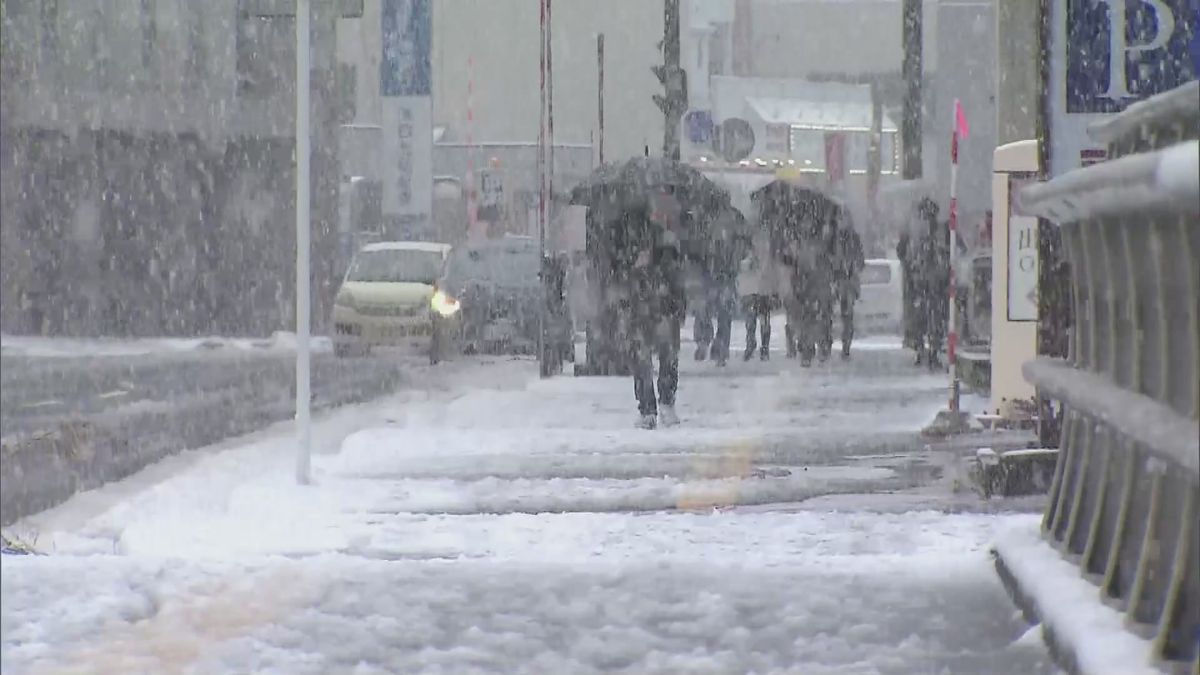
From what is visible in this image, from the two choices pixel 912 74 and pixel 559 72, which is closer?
pixel 912 74

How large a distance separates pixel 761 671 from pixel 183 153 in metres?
32.0

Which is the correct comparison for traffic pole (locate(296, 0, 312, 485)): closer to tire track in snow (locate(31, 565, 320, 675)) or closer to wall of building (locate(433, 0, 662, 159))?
tire track in snow (locate(31, 565, 320, 675))

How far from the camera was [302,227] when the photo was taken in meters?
10.2

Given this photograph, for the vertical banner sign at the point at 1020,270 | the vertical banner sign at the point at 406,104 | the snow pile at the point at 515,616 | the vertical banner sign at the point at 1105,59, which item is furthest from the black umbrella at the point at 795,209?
the snow pile at the point at 515,616

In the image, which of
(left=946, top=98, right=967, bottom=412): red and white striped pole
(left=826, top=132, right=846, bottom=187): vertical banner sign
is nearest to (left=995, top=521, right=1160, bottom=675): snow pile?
(left=946, top=98, right=967, bottom=412): red and white striped pole

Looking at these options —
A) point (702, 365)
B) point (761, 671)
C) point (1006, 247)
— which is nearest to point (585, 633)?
point (761, 671)

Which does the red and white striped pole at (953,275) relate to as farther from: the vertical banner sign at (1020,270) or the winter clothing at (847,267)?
the winter clothing at (847,267)

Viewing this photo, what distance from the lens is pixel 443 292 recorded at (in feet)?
88.1

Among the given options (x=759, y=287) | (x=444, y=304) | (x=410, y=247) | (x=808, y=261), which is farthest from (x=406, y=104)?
(x=808, y=261)

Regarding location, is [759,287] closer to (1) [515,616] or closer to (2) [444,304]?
(2) [444,304]

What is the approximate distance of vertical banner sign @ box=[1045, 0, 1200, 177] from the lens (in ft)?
31.6

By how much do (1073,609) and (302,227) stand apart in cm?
584

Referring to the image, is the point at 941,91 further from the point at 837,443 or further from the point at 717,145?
the point at 837,443

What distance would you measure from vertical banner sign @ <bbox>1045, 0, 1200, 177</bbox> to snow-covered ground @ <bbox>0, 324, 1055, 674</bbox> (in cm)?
186
